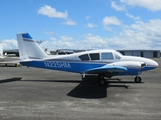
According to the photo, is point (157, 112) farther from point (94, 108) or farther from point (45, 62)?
point (45, 62)

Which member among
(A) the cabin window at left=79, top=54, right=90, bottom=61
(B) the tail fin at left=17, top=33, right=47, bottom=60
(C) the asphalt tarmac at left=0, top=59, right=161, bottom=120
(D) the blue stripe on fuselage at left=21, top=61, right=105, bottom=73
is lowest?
(C) the asphalt tarmac at left=0, top=59, right=161, bottom=120

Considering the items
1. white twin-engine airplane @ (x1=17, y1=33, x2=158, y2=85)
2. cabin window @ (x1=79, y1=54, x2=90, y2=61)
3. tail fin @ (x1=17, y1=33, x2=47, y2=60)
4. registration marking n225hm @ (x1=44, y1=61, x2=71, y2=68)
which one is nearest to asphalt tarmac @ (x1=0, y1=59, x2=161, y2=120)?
white twin-engine airplane @ (x1=17, y1=33, x2=158, y2=85)

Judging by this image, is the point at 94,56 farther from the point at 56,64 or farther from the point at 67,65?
the point at 56,64

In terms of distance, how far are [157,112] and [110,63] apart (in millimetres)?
5426

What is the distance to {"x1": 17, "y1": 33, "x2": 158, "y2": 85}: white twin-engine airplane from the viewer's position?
34.7 ft

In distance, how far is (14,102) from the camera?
6.99 m

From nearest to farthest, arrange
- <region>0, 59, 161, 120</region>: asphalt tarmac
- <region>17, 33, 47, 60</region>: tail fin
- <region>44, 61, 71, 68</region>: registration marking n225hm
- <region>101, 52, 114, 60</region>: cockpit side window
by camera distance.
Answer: <region>0, 59, 161, 120</region>: asphalt tarmac < <region>101, 52, 114, 60</region>: cockpit side window < <region>44, 61, 71, 68</region>: registration marking n225hm < <region>17, 33, 47, 60</region>: tail fin

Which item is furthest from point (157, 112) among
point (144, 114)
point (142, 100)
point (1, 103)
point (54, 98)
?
point (1, 103)

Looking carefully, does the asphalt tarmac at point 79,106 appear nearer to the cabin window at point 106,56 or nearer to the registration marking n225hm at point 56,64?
the cabin window at point 106,56

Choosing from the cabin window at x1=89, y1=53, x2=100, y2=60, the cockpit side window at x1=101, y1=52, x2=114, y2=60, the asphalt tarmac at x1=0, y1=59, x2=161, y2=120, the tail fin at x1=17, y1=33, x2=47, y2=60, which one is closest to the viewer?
the asphalt tarmac at x1=0, y1=59, x2=161, y2=120

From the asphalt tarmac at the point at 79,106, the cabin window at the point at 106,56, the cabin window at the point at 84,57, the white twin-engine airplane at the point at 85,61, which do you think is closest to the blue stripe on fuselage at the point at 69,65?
the white twin-engine airplane at the point at 85,61

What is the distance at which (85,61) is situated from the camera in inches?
450

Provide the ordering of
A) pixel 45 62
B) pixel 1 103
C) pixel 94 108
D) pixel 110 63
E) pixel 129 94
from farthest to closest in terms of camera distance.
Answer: pixel 45 62, pixel 110 63, pixel 129 94, pixel 1 103, pixel 94 108

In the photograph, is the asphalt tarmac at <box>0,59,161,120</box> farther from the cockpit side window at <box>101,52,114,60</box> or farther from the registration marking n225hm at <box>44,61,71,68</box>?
the registration marking n225hm at <box>44,61,71,68</box>
